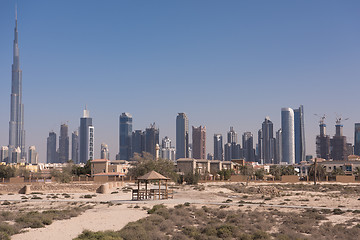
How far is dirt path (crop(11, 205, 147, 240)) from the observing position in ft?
68.1

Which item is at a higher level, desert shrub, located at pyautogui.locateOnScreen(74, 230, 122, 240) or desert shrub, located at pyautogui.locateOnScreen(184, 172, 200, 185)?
desert shrub, located at pyautogui.locateOnScreen(74, 230, 122, 240)

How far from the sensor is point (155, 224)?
23438 mm

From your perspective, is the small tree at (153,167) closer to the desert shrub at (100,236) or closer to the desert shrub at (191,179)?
the desert shrub at (191,179)

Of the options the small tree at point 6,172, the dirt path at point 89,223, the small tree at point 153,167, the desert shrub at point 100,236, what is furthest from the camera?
the small tree at point 6,172

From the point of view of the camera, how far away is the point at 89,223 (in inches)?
947

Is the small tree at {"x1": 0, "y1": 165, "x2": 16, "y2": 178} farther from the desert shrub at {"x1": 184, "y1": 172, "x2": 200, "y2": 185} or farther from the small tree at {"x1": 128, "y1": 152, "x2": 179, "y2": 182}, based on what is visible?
the desert shrub at {"x1": 184, "y1": 172, "x2": 200, "y2": 185}

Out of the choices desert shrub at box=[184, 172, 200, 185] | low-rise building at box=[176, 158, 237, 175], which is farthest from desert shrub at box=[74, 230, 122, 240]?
low-rise building at box=[176, 158, 237, 175]

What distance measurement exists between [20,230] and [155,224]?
7268 mm

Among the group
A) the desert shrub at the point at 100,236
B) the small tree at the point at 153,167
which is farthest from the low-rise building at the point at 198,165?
the desert shrub at the point at 100,236

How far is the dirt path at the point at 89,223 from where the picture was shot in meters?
20.7

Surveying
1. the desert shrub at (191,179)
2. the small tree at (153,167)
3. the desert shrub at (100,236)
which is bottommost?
the desert shrub at (191,179)

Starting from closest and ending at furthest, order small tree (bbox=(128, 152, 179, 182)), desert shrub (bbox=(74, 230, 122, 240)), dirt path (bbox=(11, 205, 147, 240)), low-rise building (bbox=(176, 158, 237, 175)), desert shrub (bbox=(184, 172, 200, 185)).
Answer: desert shrub (bbox=(74, 230, 122, 240)), dirt path (bbox=(11, 205, 147, 240)), small tree (bbox=(128, 152, 179, 182)), desert shrub (bbox=(184, 172, 200, 185)), low-rise building (bbox=(176, 158, 237, 175))

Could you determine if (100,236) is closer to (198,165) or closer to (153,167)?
(153,167)

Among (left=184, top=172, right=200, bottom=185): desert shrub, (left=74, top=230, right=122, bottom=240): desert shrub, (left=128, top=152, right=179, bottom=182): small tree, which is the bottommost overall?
(left=184, top=172, right=200, bottom=185): desert shrub
